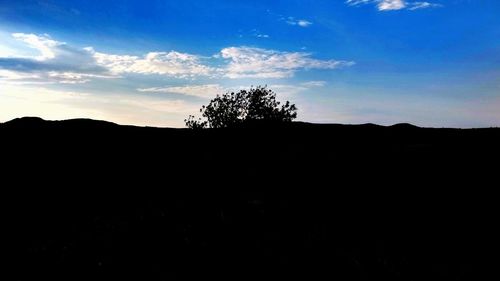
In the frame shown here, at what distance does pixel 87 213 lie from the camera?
17.5 m

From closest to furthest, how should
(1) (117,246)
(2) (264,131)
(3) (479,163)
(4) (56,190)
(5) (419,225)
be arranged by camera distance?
(1) (117,246), (5) (419,225), (3) (479,163), (4) (56,190), (2) (264,131)

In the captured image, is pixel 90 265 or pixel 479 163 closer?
pixel 90 265

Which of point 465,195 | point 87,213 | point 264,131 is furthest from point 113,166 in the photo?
point 465,195

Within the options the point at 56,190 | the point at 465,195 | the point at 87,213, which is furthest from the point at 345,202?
the point at 56,190

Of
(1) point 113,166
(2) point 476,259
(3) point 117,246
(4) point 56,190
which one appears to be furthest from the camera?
(1) point 113,166

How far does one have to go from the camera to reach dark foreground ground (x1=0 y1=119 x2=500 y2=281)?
12.0m

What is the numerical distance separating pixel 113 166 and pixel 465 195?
15488 mm

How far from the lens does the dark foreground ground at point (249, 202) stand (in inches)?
472

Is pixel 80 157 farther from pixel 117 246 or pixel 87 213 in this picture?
pixel 117 246

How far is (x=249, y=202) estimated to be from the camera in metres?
15.9

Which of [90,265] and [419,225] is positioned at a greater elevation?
[419,225]

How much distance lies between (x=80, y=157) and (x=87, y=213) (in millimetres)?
5510

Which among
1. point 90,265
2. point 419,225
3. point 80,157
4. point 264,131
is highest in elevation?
point 264,131

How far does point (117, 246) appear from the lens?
1334 centimetres
